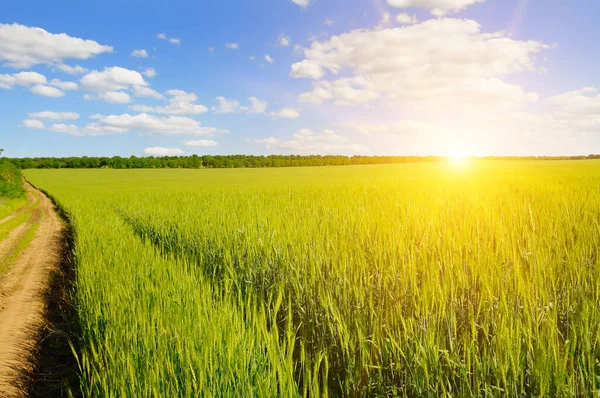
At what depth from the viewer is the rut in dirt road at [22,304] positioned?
4219 mm

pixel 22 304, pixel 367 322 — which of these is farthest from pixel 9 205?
pixel 367 322

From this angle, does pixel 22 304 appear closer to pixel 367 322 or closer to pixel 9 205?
Result: pixel 367 322

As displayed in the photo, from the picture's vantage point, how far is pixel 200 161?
71.9m

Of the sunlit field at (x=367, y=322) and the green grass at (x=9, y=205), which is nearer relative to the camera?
the sunlit field at (x=367, y=322)

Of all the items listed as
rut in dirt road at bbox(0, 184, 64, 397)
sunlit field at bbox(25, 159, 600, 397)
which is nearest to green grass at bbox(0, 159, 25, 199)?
rut in dirt road at bbox(0, 184, 64, 397)

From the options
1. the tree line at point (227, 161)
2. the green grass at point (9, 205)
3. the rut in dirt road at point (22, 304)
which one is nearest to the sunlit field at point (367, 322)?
the rut in dirt road at point (22, 304)

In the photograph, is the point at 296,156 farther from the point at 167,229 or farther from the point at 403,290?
the point at 403,290

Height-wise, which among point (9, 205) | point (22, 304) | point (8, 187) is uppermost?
point (8, 187)

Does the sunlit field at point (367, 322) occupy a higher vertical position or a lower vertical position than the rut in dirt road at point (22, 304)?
higher

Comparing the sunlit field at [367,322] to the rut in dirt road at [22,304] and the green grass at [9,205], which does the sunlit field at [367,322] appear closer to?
the rut in dirt road at [22,304]

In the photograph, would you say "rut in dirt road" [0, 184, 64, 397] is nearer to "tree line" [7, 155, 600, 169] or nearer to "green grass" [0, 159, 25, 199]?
"green grass" [0, 159, 25, 199]

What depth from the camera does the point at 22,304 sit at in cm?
636

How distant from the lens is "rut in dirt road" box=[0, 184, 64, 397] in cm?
422

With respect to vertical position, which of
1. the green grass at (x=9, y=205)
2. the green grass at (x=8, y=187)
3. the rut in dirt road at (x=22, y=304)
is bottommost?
the rut in dirt road at (x=22, y=304)
